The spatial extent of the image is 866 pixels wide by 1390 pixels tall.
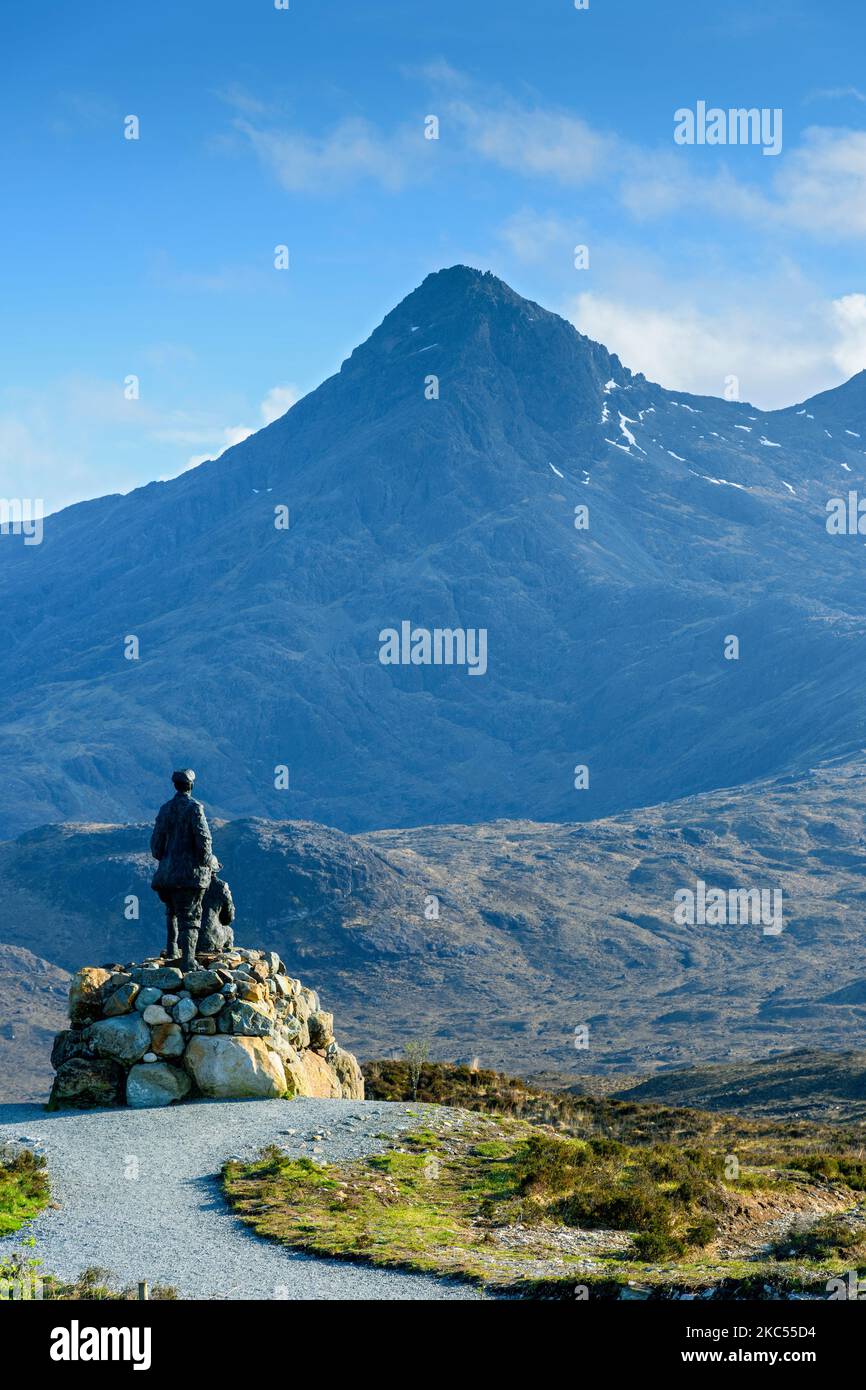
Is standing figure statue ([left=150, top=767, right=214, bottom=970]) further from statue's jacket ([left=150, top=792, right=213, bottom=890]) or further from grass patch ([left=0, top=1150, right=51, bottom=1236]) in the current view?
grass patch ([left=0, top=1150, right=51, bottom=1236])

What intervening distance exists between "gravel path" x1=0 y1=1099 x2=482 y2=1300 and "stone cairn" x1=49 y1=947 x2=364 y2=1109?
0.49 m

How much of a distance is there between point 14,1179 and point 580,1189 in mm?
7508

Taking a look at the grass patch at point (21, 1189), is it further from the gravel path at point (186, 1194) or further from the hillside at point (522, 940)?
the hillside at point (522, 940)

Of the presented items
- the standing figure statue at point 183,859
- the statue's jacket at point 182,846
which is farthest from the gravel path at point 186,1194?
the statue's jacket at point 182,846

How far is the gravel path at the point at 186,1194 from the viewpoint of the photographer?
634 inches

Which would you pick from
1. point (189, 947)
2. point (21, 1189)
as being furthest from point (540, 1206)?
point (189, 947)

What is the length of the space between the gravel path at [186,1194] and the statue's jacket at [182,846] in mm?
4117

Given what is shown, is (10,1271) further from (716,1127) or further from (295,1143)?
(716,1127)

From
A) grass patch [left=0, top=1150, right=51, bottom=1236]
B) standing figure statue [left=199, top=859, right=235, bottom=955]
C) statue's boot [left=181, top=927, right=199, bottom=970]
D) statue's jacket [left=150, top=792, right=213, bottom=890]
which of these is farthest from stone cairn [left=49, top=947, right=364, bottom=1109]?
grass patch [left=0, top=1150, right=51, bottom=1236]

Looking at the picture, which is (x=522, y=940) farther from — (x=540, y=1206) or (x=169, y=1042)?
(x=540, y=1206)

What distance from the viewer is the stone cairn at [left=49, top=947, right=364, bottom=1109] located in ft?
82.6

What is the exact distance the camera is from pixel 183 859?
2745 cm
